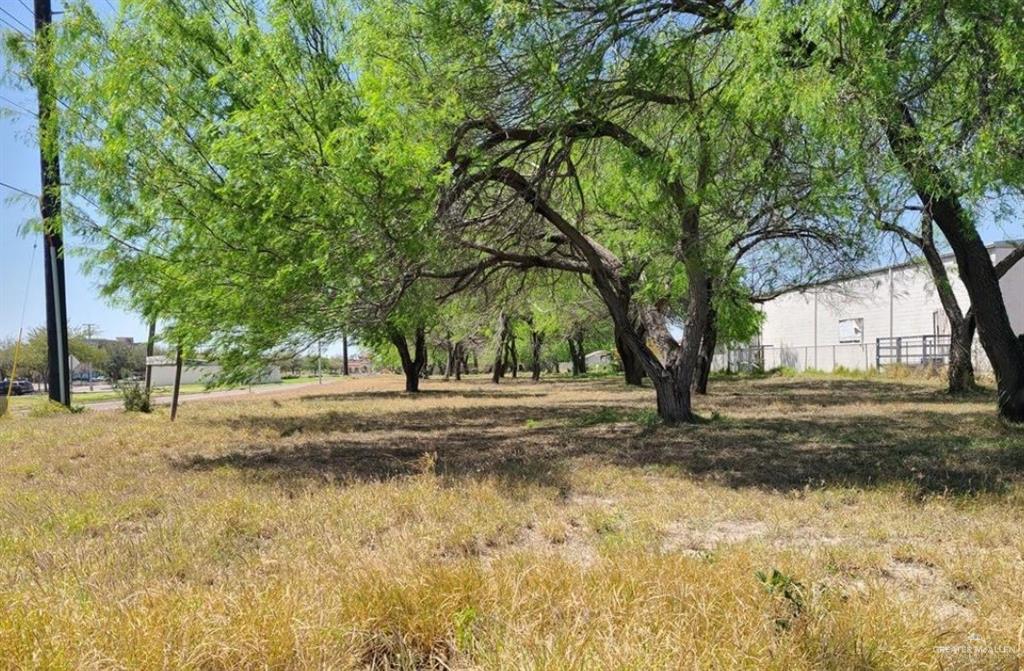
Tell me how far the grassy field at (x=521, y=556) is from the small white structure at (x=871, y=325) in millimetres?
15598

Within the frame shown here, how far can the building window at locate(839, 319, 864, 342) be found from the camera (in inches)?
1606

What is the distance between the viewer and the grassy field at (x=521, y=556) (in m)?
2.89

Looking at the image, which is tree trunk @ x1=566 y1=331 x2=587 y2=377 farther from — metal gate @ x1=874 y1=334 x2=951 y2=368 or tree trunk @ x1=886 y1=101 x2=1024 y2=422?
tree trunk @ x1=886 y1=101 x2=1024 y2=422

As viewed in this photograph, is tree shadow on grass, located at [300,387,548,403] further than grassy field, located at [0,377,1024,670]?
Yes

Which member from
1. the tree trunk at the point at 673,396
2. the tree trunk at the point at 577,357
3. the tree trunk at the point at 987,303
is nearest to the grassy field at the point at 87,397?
the tree trunk at the point at 673,396

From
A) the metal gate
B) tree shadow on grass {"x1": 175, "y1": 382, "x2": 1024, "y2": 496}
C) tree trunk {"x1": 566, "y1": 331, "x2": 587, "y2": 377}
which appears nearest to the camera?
tree shadow on grass {"x1": 175, "y1": 382, "x2": 1024, "y2": 496}

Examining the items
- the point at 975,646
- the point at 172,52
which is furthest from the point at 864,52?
the point at 172,52

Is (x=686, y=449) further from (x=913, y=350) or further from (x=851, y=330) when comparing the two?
(x=851, y=330)

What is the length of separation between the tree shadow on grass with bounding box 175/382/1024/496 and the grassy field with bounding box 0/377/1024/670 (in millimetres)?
93

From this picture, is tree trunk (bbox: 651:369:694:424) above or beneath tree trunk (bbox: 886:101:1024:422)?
beneath

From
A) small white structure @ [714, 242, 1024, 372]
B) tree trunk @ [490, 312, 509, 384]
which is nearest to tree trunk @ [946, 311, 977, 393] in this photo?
small white structure @ [714, 242, 1024, 372]

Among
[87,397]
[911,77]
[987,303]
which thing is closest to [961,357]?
[987,303]

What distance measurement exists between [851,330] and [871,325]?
2.02 meters

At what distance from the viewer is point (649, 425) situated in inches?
517
